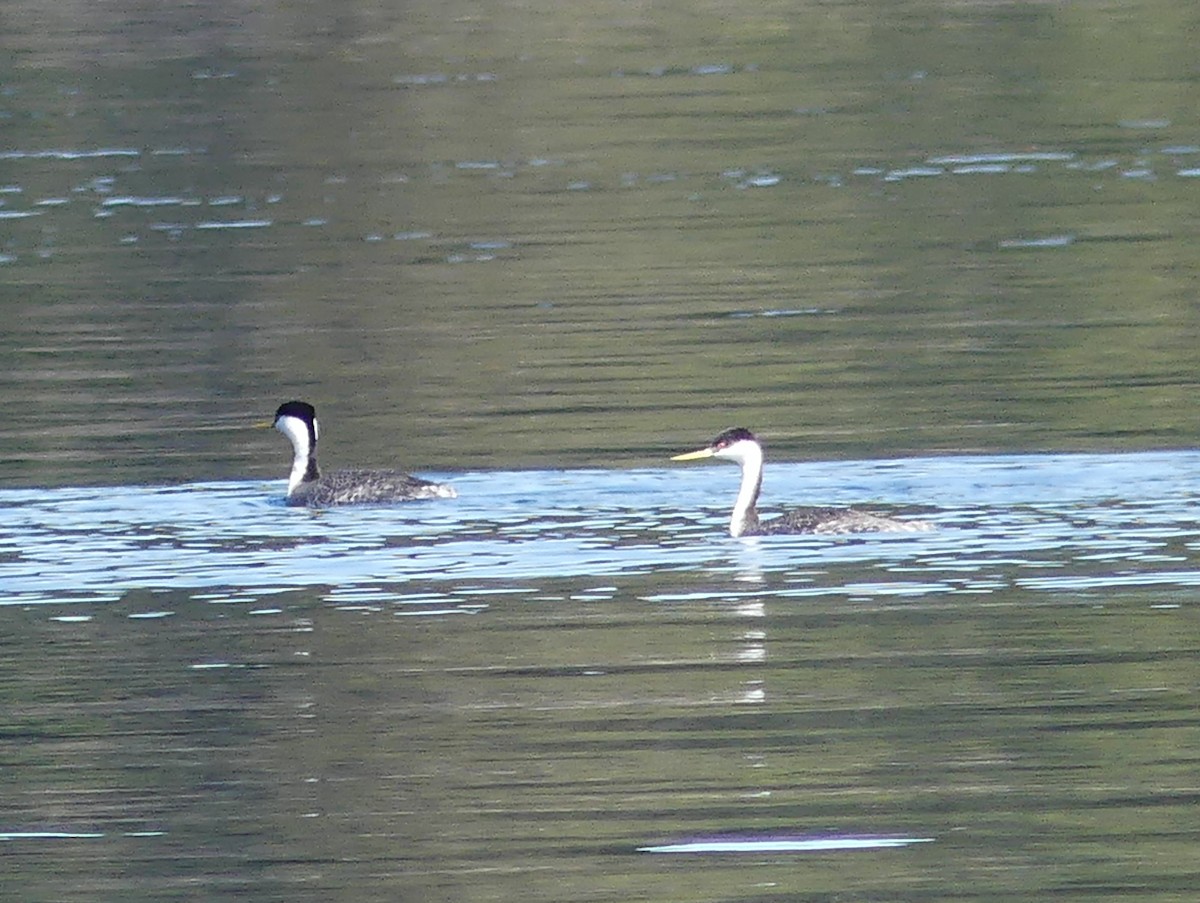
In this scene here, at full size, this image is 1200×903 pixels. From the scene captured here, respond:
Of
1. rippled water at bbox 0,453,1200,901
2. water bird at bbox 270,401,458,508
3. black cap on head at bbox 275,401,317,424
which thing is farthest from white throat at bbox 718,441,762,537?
black cap on head at bbox 275,401,317,424

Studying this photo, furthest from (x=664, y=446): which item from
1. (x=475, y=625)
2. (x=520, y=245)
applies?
(x=520, y=245)

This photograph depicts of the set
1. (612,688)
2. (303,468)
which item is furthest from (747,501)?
(612,688)

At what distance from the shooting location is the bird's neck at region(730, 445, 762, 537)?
56.2ft

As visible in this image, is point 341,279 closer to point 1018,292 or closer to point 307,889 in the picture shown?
point 1018,292

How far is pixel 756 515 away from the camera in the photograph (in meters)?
17.2

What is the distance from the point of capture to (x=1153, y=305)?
81.6 ft

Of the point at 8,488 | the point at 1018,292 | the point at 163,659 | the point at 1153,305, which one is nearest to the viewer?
the point at 163,659

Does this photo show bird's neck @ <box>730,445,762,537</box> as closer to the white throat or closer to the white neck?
the white throat

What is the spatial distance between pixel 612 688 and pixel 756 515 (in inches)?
161

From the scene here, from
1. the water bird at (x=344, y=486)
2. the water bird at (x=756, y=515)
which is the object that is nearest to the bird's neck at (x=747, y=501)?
the water bird at (x=756, y=515)

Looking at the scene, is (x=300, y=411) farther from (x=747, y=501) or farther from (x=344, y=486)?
(x=747, y=501)

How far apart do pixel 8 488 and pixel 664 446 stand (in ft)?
12.9

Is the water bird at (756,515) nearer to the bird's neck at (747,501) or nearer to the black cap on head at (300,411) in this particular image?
the bird's neck at (747,501)

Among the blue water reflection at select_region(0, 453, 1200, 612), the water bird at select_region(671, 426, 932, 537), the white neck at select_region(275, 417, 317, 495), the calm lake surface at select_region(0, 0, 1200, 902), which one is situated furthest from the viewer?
the white neck at select_region(275, 417, 317, 495)
